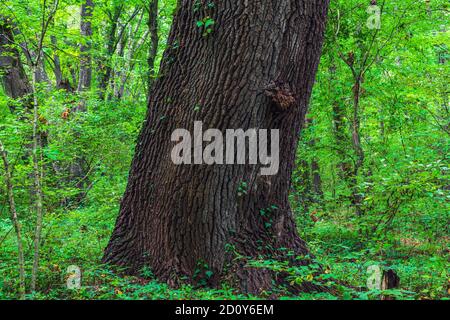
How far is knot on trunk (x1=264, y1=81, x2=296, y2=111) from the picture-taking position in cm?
432

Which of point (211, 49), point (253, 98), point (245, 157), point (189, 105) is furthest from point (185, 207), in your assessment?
point (211, 49)

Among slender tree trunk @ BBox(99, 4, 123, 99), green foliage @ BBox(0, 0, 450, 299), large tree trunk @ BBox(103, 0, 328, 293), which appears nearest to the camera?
large tree trunk @ BBox(103, 0, 328, 293)

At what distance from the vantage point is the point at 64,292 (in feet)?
13.0

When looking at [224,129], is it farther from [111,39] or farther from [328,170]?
[111,39]

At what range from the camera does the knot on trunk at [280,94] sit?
4.32 metres

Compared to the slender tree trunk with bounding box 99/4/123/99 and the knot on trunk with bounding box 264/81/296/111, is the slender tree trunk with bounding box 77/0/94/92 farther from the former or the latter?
the knot on trunk with bounding box 264/81/296/111
